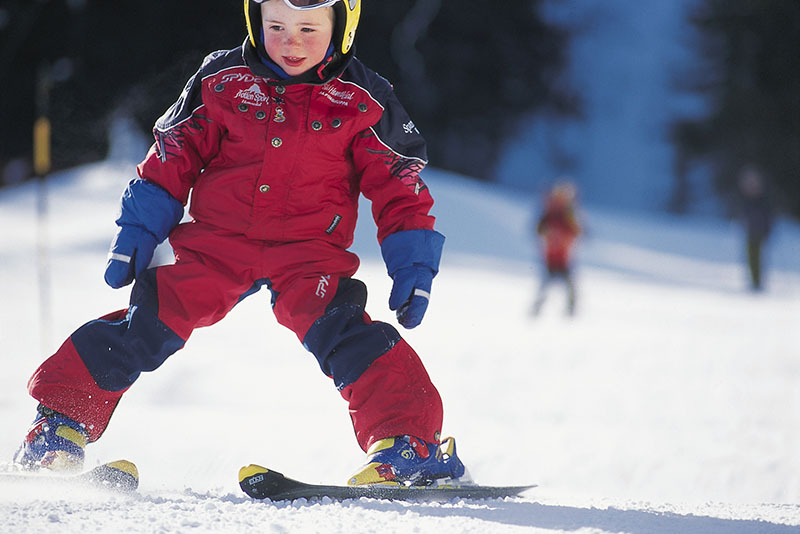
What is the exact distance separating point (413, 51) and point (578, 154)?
1853 cm

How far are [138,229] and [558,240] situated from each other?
6.26m

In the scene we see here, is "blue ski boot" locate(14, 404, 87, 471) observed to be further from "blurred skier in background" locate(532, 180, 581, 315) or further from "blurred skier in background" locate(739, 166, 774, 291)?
"blurred skier in background" locate(739, 166, 774, 291)

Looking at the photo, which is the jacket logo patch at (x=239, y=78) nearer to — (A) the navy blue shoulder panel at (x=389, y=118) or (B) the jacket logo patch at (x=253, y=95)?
(B) the jacket logo patch at (x=253, y=95)

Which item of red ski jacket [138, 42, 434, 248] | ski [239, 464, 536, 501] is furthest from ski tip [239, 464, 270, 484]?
red ski jacket [138, 42, 434, 248]

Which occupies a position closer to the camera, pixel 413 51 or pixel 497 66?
pixel 413 51

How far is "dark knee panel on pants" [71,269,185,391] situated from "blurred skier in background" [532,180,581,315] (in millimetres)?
6122

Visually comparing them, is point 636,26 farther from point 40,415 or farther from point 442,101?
point 40,415

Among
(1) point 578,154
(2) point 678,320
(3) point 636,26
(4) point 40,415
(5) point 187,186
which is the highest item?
(3) point 636,26

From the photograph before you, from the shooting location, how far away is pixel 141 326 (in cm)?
230

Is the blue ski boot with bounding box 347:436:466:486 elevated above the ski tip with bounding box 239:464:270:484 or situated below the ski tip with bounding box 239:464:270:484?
above

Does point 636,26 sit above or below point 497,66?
above

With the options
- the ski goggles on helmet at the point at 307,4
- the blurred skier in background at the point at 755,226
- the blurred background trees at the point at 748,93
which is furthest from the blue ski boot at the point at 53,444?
the blurred background trees at the point at 748,93

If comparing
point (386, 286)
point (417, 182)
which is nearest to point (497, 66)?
point (386, 286)

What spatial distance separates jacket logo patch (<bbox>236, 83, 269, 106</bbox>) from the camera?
2.33m
